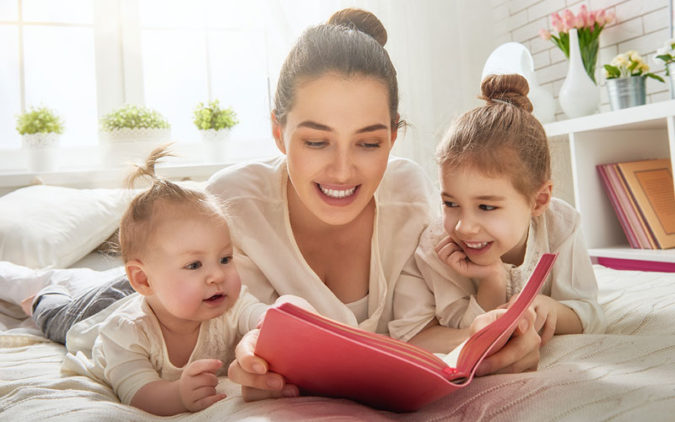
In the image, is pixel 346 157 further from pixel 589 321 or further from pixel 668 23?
pixel 668 23

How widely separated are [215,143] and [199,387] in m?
2.21

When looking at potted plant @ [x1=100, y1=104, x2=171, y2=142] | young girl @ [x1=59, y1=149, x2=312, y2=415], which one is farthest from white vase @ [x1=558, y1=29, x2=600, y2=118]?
young girl @ [x1=59, y1=149, x2=312, y2=415]

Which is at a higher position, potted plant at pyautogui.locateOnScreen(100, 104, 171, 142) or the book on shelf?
potted plant at pyautogui.locateOnScreen(100, 104, 171, 142)

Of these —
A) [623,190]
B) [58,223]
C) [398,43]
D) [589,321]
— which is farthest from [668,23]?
[58,223]

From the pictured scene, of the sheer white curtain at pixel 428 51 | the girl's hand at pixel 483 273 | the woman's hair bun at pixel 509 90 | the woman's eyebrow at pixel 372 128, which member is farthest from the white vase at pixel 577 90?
the woman's eyebrow at pixel 372 128

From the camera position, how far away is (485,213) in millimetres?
1169

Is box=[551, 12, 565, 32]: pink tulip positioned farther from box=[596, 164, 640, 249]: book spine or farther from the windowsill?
the windowsill

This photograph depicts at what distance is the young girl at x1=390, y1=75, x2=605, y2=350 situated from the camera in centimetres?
116

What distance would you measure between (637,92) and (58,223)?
2.23m

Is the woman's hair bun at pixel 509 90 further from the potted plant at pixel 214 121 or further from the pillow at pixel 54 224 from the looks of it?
the potted plant at pixel 214 121

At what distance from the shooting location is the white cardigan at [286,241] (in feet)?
4.14

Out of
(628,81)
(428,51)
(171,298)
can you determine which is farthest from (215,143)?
(171,298)

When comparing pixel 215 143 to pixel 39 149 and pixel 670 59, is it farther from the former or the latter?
pixel 670 59

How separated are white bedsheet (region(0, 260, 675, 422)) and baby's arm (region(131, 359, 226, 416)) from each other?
1.3 inches
